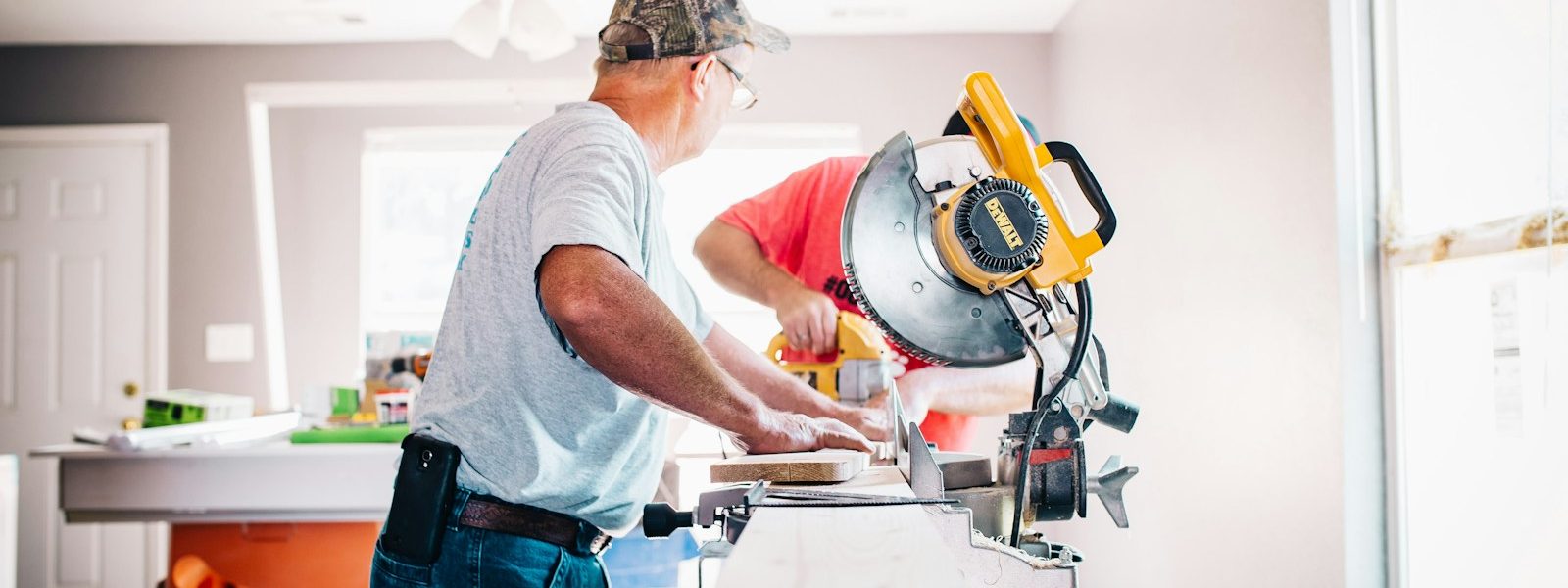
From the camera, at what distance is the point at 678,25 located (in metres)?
1.20

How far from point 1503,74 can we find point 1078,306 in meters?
1.21

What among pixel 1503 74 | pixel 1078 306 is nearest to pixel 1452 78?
pixel 1503 74

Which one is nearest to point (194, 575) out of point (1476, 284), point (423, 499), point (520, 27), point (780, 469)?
point (520, 27)

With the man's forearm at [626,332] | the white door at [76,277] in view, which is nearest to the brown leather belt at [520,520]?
the man's forearm at [626,332]

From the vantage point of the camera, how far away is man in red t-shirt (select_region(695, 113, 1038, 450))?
163cm

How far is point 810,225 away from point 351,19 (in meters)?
2.95

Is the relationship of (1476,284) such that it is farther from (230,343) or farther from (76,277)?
(76,277)

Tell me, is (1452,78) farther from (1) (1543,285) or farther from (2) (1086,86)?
(2) (1086,86)

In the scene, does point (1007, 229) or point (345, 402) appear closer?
point (1007, 229)

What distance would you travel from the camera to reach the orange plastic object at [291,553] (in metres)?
2.61

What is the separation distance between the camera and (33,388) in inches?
177

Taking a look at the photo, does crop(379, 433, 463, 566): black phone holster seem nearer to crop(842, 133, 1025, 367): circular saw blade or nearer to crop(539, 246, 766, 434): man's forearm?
crop(539, 246, 766, 434): man's forearm

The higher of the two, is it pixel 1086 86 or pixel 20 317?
pixel 1086 86

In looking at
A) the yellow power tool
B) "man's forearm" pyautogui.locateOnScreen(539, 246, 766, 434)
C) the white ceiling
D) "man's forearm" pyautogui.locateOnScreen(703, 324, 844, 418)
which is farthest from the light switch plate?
"man's forearm" pyautogui.locateOnScreen(539, 246, 766, 434)
